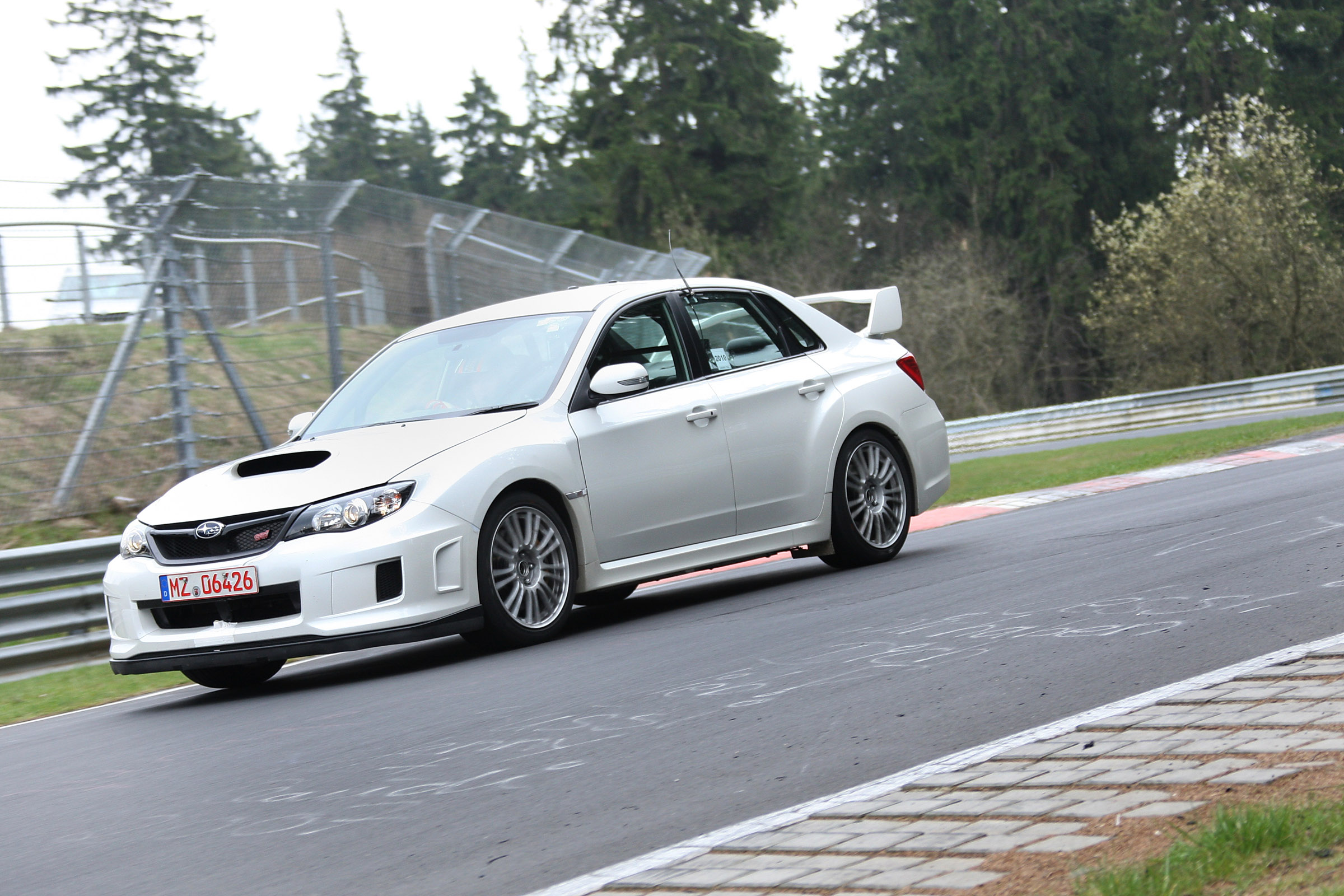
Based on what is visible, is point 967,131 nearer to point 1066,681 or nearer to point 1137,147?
point 1137,147

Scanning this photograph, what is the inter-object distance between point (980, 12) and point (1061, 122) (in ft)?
16.9

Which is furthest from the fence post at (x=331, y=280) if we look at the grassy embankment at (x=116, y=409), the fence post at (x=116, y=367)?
the fence post at (x=116, y=367)

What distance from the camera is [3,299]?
10.9 metres

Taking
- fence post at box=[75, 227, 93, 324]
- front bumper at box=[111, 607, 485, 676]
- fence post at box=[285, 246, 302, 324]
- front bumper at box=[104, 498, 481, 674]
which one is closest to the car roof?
front bumper at box=[104, 498, 481, 674]

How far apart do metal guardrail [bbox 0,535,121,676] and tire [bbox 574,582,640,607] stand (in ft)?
9.85

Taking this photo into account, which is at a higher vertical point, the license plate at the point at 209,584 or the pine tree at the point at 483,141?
the pine tree at the point at 483,141

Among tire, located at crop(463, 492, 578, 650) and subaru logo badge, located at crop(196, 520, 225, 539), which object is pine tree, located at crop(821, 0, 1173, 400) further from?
subaru logo badge, located at crop(196, 520, 225, 539)

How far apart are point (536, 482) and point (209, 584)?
1.60 meters

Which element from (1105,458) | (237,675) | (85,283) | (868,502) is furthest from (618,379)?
(1105,458)

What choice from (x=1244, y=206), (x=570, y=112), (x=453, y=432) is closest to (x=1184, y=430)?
(x=1244, y=206)

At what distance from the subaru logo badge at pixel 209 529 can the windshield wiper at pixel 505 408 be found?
4.58 ft

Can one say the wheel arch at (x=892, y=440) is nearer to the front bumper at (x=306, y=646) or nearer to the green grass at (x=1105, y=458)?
the front bumper at (x=306, y=646)

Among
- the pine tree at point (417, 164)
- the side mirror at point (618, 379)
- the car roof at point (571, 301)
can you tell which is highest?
the pine tree at point (417, 164)

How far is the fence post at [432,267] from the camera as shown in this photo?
1441 centimetres
